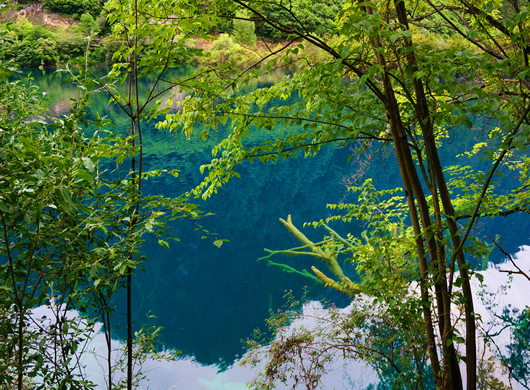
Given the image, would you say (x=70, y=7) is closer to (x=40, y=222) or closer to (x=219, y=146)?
(x=219, y=146)

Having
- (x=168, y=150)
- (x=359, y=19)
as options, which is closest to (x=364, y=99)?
(x=359, y=19)

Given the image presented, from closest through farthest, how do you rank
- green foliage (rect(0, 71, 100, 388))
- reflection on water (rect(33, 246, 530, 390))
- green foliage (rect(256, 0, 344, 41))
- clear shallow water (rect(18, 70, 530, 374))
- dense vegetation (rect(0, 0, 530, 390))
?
green foliage (rect(0, 71, 100, 388)) < dense vegetation (rect(0, 0, 530, 390)) < green foliage (rect(256, 0, 344, 41)) < reflection on water (rect(33, 246, 530, 390)) < clear shallow water (rect(18, 70, 530, 374))

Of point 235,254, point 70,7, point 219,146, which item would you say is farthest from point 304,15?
point 70,7

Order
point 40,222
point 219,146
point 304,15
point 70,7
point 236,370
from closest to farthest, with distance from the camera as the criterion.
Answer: point 40,222, point 219,146, point 236,370, point 304,15, point 70,7

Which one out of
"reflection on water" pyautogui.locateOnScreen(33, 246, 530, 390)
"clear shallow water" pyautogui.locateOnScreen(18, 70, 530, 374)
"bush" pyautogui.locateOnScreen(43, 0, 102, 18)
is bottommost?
"reflection on water" pyautogui.locateOnScreen(33, 246, 530, 390)

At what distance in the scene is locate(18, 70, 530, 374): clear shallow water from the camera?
14.7ft

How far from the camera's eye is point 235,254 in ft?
20.5

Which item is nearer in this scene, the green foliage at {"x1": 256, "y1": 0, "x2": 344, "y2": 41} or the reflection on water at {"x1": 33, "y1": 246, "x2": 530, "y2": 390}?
the green foliage at {"x1": 256, "y1": 0, "x2": 344, "y2": 41}

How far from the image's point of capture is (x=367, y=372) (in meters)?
3.47

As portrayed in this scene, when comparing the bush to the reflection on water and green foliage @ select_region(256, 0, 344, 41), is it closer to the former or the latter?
green foliage @ select_region(256, 0, 344, 41)

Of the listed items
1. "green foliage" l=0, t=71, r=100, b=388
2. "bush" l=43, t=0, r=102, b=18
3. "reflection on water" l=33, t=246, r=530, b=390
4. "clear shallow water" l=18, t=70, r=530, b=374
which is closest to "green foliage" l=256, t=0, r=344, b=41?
"green foliage" l=0, t=71, r=100, b=388

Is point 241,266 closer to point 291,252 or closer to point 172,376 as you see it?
point 291,252

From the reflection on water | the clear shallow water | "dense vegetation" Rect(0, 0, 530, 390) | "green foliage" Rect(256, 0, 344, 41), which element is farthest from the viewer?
the clear shallow water

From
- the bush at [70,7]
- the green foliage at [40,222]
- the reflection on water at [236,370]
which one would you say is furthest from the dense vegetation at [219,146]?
the bush at [70,7]
